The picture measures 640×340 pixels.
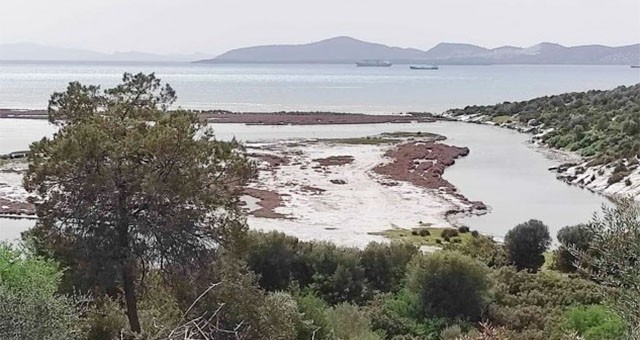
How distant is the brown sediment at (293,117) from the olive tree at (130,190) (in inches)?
2617

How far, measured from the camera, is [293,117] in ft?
295

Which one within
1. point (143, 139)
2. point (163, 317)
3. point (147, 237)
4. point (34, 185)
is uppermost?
point (143, 139)

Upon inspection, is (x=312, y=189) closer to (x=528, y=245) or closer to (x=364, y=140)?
(x=528, y=245)

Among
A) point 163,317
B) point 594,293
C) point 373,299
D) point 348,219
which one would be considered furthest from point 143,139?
point 348,219

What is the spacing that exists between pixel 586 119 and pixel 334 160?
88.8 feet

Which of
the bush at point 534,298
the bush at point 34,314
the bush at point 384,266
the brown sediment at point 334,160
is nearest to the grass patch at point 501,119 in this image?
the brown sediment at point 334,160

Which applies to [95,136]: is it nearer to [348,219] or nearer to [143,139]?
[143,139]

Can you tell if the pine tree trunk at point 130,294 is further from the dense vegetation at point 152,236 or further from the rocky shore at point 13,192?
the rocky shore at point 13,192

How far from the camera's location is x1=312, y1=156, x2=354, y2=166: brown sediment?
1993 inches

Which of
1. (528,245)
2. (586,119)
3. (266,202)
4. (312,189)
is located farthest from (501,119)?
(528,245)

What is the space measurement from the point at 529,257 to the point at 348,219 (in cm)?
949

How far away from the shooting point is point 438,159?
5297 centimetres

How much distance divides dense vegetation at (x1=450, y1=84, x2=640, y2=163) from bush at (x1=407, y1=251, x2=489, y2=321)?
2799 centimetres

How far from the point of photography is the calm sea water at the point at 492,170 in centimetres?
3488
